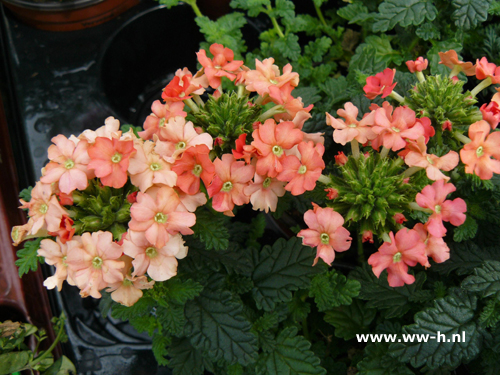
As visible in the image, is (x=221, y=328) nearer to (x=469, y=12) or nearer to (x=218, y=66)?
(x=218, y=66)

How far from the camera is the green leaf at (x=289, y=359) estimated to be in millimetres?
1118

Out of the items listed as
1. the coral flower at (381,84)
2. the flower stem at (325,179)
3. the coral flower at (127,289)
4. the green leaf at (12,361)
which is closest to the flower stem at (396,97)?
the coral flower at (381,84)

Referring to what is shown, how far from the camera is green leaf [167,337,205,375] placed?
117 cm

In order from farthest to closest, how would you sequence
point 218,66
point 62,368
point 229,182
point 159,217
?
1. point 62,368
2. point 218,66
3. point 229,182
4. point 159,217

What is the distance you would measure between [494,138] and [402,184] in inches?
8.3

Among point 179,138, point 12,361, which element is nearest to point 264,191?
point 179,138

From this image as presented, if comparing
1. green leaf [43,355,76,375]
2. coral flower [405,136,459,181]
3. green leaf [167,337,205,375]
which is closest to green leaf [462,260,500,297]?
coral flower [405,136,459,181]

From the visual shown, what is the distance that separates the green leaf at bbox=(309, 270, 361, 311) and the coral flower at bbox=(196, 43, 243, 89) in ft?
2.00

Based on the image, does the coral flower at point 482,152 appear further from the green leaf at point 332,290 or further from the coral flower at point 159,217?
the coral flower at point 159,217

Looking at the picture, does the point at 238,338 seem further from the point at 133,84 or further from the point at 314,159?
the point at 133,84

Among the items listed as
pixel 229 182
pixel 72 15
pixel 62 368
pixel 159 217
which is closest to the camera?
pixel 159 217

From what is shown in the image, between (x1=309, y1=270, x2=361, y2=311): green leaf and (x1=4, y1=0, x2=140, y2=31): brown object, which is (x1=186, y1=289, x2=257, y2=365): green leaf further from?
(x1=4, y1=0, x2=140, y2=31): brown object

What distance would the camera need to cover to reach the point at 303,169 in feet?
2.94

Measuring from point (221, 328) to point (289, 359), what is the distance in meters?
0.23
